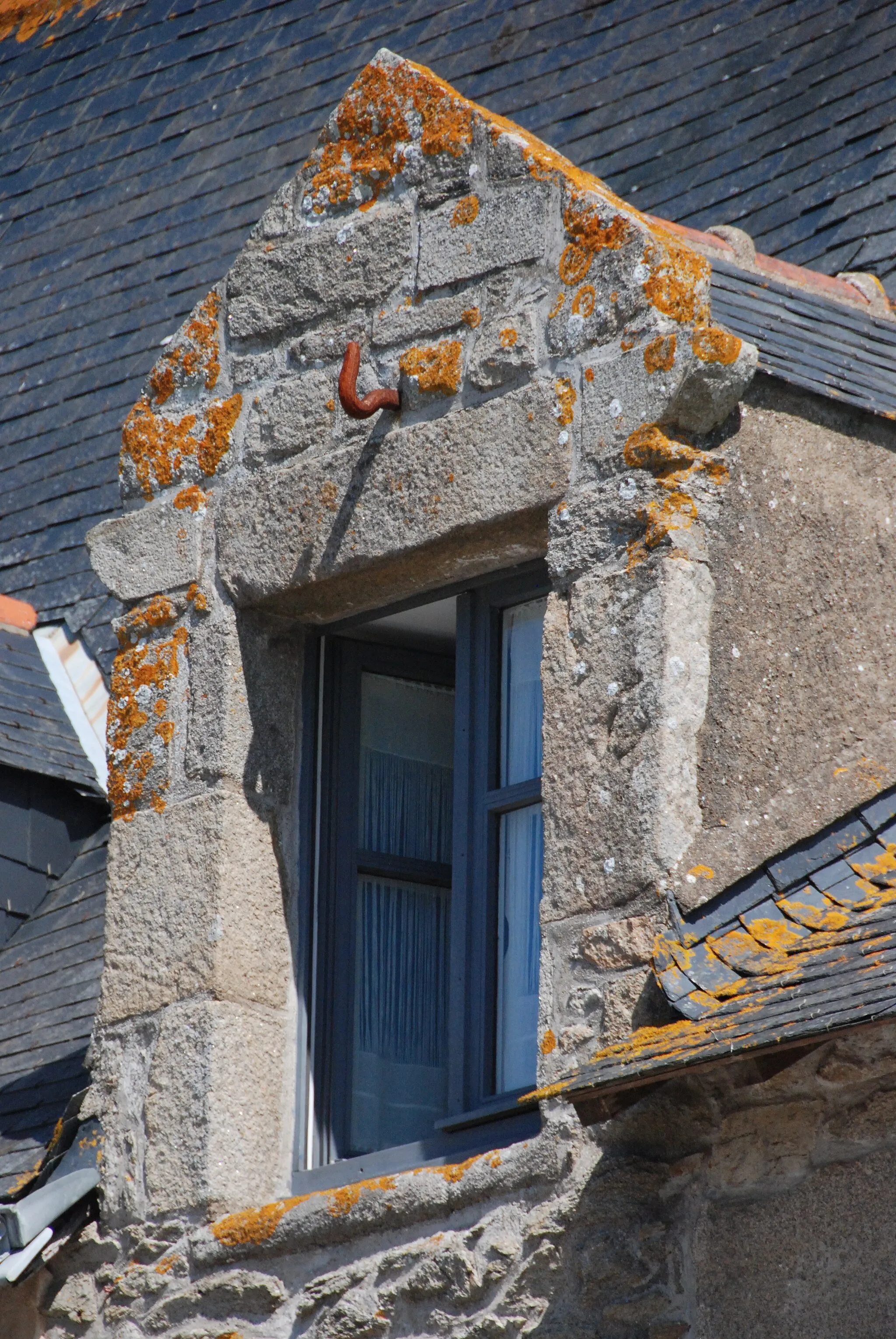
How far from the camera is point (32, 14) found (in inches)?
377

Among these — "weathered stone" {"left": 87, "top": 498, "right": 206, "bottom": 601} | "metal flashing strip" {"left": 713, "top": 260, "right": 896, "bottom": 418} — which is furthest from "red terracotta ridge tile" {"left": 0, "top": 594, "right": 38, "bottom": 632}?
"metal flashing strip" {"left": 713, "top": 260, "right": 896, "bottom": 418}

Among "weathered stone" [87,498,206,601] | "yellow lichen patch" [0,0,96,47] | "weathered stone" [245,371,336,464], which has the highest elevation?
"yellow lichen patch" [0,0,96,47]

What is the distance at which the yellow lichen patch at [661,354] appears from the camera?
12.8 feet

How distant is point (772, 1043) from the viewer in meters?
3.15

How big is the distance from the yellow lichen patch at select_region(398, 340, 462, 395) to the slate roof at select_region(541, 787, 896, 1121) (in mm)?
1161

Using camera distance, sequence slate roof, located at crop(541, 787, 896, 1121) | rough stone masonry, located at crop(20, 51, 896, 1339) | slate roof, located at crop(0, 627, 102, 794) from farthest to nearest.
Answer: slate roof, located at crop(0, 627, 102, 794), rough stone masonry, located at crop(20, 51, 896, 1339), slate roof, located at crop(541, 787, 896, 1121)

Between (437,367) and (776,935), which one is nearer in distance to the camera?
(776,935)

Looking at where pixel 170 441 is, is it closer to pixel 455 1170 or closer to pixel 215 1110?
pixel 215 1110

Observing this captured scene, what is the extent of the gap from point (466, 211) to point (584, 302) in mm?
415

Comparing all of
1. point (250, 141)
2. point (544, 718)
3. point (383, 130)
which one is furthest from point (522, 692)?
point (250, 141)

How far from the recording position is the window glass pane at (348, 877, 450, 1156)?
439 cm

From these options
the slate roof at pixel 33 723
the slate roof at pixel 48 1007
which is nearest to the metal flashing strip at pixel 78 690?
the slate roof at pixel 33 723

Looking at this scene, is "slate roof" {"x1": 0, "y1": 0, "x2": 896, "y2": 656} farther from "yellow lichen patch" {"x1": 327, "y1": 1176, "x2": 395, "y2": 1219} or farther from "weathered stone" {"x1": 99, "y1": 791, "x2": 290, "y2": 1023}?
"yellow lichen patch" {"x1": 327, "y1": 1176, "x2": 395, "y2": 1219}

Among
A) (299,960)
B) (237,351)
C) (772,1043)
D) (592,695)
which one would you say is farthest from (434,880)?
(772,1043)
